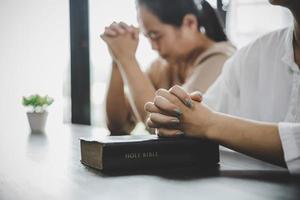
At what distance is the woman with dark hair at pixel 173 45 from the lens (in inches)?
79.7

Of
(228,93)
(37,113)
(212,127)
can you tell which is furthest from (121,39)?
(212,127)

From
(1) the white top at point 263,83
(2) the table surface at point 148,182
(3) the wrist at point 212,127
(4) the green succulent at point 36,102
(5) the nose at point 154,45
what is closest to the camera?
(2) the table surface at point 148,182

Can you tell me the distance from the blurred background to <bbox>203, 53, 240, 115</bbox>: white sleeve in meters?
1.35

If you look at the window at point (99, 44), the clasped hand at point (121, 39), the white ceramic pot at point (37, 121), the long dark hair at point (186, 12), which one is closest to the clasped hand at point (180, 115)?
the clasped hand at point (121, 39)

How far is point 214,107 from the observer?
58.9 inches

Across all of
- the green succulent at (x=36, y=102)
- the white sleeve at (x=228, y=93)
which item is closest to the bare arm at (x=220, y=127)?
the white sleeve at (x=228, y=93)

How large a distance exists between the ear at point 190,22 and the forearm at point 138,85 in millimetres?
462

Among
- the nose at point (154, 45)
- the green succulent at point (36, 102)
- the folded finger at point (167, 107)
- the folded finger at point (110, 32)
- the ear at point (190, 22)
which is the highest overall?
the ear at point (190, 22)

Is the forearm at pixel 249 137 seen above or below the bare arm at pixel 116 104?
above

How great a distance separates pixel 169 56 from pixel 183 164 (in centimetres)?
154

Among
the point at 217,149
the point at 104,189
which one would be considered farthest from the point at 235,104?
the point at 104,189

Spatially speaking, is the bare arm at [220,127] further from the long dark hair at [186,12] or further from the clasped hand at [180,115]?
the long dark hair at [186,12]

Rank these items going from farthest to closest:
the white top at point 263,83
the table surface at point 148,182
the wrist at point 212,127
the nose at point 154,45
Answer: the nose at point 154,45 → the white top at point 263,83 → the wrist at point 212,127 → the table surface at point 148,182

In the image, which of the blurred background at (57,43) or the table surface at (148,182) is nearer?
the table surface at (148,182)
